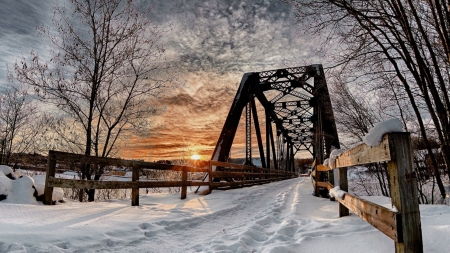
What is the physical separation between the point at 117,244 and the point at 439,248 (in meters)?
2.93

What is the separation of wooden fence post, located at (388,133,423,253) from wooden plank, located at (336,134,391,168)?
0.06 m

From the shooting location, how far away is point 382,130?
1.85m

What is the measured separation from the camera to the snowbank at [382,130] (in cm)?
180

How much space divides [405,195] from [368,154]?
55cm

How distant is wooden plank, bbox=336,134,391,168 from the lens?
1.83 m

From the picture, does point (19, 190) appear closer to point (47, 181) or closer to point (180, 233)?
point (47, 181)

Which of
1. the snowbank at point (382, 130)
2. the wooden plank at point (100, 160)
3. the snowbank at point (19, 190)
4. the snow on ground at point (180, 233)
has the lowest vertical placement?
the snow on ground at point (180, 233)

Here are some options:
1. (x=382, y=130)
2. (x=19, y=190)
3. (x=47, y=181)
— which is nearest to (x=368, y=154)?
(x=382, y=130)

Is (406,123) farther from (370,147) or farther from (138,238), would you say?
(138,238)

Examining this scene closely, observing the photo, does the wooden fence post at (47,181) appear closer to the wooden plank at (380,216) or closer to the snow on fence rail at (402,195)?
the wooden plank at (380,216)

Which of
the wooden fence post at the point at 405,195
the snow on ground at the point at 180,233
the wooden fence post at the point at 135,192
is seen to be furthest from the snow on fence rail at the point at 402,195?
the wooden fence post at the point at 135,192

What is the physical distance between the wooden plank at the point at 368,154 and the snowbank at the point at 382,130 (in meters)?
0.03

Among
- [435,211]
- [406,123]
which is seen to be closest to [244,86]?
[406,123]

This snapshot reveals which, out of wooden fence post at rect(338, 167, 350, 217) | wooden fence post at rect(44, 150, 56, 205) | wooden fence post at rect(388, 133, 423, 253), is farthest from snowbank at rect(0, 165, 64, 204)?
wooden fence post at rect(388, 133, 423, 253)
